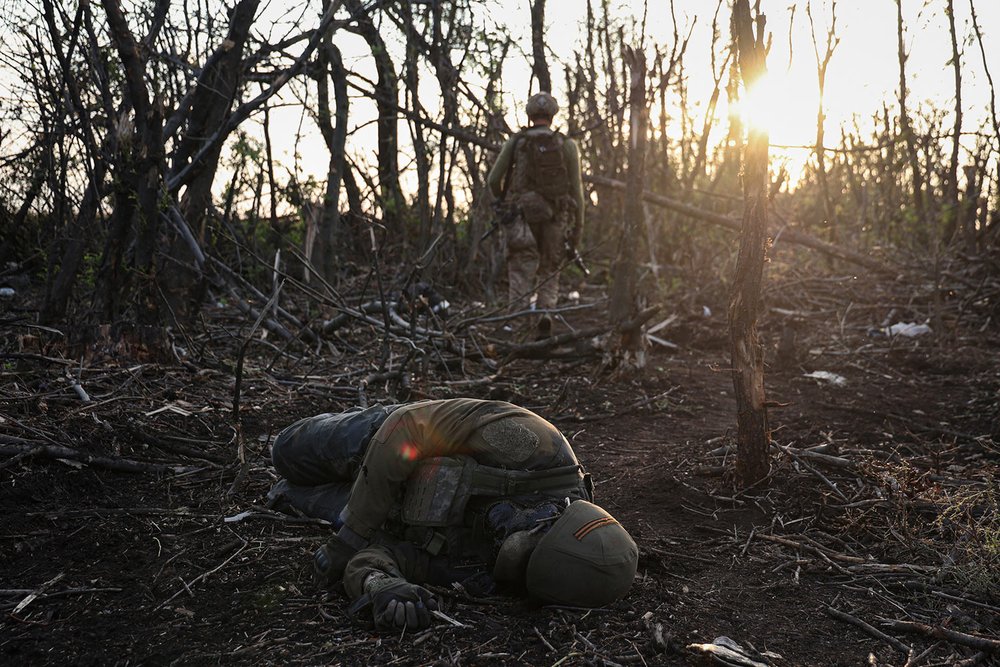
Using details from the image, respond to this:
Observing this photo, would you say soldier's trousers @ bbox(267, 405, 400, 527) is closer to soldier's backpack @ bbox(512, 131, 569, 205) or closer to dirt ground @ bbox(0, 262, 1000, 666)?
dirt ground @ bbox(0, 262, 1000, 666)

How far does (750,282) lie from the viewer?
4.09 m

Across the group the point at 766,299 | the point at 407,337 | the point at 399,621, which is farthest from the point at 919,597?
the point at 766,299

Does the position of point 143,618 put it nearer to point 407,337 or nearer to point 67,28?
point 407,337

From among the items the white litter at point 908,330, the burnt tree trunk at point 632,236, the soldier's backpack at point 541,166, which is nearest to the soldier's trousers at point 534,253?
the soldier's backpack at point 541,166

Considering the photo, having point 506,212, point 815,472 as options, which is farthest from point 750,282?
point 506,212

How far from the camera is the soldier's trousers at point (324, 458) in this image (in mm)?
3572

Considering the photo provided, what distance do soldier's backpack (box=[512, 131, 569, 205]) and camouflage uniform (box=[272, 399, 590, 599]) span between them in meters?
5.46

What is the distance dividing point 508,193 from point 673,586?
5.96 m

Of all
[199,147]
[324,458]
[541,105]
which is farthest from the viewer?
[541,105]

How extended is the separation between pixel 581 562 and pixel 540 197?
611 cm

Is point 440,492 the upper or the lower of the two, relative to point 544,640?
upper

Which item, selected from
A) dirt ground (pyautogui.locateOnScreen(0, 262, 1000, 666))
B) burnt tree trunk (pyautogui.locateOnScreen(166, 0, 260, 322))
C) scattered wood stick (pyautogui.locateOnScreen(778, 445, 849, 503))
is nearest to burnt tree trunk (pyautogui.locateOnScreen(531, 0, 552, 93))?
burnt tree trunk (pyautogui.locateOnScreen(166, 0, 260, 322))

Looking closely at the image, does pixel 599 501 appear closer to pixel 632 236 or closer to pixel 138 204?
pixel 632 236

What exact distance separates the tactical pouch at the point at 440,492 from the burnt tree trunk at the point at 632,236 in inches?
160
